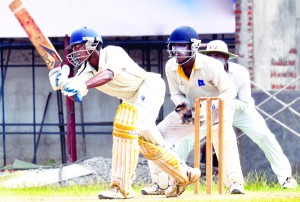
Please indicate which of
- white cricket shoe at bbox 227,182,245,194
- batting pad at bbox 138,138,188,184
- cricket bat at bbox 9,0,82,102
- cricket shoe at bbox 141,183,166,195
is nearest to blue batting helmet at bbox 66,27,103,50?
cricket bat at bbox 9,0,82,102

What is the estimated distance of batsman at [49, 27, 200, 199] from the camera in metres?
13.2

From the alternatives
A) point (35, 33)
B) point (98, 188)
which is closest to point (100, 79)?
point (35, 33)

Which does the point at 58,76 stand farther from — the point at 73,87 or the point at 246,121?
the point at 246,121

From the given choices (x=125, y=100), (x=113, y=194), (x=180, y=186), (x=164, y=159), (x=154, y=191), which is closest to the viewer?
(x=113, y=194)

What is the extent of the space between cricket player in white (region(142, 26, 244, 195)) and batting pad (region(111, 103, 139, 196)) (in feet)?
3.78

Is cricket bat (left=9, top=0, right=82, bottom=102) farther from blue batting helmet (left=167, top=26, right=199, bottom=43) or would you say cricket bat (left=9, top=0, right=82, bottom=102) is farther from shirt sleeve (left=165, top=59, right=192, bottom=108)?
shirt sleeve (left=165, top=59, right=192, bottom=108)

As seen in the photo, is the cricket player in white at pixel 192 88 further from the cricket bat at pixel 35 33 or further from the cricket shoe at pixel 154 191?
the cricket bat at pixel 35 33

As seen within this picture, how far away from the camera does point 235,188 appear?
14.6 metres

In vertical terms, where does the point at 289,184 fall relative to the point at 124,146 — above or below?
below

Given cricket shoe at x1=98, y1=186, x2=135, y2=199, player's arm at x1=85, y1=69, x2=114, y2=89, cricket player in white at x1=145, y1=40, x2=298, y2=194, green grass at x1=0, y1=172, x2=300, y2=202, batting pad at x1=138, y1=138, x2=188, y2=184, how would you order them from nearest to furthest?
player's arm at x1=85, y1=69, x2=114, y2=89 → cricket shoe at x1=98, y1=186, x2=135, y2=199 → batting pad at x1=138, y1=138, x2=188, y2=184 → green grass at x1=0, y1=172, x2=300, y2=202 → cricket player in white at x1=145, y1=40, x2=298, y2=194

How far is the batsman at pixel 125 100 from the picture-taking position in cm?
1320

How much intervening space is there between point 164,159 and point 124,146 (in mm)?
611

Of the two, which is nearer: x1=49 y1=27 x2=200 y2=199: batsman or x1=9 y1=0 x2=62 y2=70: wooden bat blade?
x1=49 y1=27 x2=200 y2=199: batsman

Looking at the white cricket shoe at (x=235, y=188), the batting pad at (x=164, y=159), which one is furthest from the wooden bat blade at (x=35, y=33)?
the white cricket shoe at (x=235, y=188)
